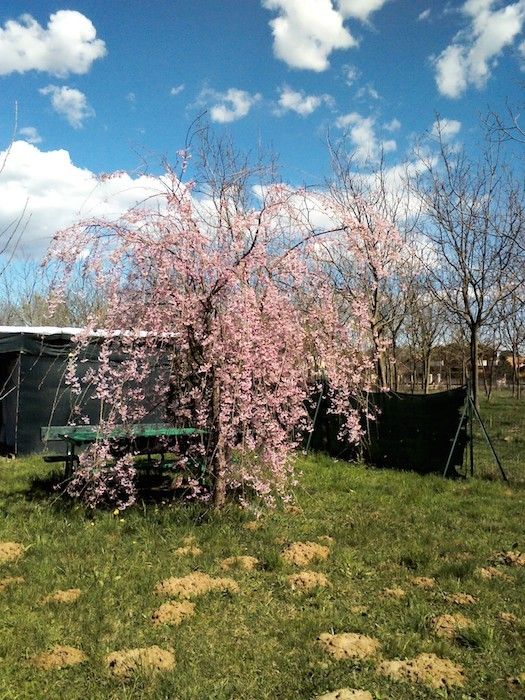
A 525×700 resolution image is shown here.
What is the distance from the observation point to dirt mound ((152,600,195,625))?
4051mm

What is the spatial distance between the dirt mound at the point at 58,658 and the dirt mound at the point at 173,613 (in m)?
0.59

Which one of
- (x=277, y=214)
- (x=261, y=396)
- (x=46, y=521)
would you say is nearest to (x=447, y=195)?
(x=277, y=214)

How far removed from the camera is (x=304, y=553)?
5.38 m

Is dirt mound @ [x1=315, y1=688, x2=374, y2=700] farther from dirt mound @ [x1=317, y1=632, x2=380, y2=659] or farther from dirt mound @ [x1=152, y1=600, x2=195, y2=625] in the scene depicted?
dirt mound @ [x1=152, y1=600, x2=195, y2=625]

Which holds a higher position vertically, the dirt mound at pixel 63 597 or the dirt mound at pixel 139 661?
the dirt mound at pixel 63 597

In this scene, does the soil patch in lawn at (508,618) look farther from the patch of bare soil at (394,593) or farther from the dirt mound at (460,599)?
the patch of bare soil at (394,593)

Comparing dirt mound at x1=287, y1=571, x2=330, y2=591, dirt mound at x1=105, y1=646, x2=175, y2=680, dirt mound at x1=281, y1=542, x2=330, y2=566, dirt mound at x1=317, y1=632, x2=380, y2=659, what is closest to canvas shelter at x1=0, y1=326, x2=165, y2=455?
dirt mound at x1=281, y1=542, x2=330, y2=566

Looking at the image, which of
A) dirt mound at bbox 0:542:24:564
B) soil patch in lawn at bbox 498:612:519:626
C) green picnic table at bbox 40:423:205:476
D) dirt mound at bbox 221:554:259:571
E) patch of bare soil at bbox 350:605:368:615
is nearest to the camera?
soil patch in lawn at bbox 498:612:519:626

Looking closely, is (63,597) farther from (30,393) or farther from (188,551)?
(30,393)

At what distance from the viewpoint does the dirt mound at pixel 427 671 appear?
10.7 feet

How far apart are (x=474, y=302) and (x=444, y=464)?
17.6 ft

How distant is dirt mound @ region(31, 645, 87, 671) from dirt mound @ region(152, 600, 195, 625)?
0.59 metres

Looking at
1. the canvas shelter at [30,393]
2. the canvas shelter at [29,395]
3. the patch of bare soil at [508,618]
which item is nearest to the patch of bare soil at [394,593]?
the patch of bare soil at [508,618]

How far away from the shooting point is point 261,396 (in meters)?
6.39
